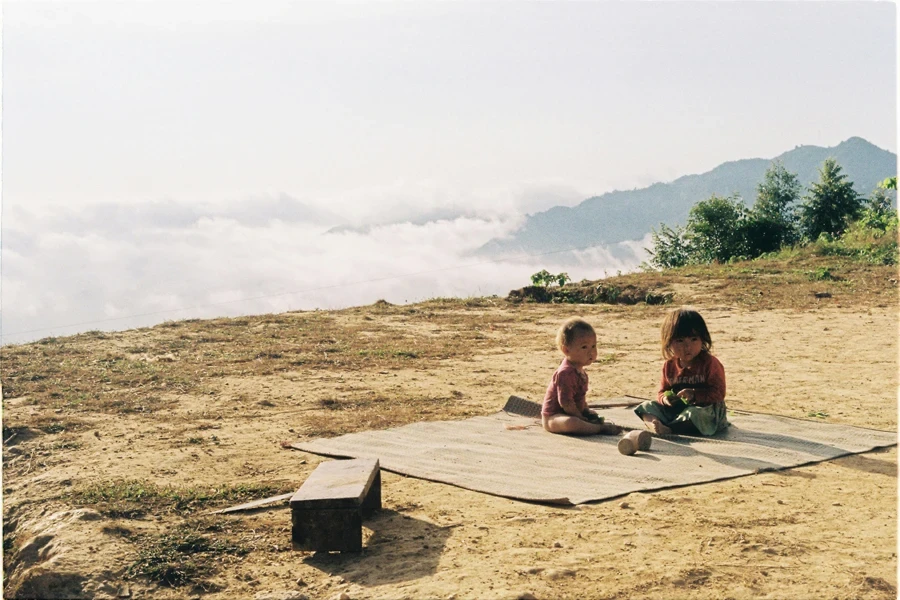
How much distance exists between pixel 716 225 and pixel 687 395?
120ft

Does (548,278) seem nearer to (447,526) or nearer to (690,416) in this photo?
(690,416)

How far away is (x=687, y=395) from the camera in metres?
6.68

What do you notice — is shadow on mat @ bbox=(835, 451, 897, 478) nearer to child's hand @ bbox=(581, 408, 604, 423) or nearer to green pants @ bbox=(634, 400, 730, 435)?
green pants @ bbox=(634, 400, 730, 435)

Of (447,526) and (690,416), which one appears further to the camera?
(690,416)

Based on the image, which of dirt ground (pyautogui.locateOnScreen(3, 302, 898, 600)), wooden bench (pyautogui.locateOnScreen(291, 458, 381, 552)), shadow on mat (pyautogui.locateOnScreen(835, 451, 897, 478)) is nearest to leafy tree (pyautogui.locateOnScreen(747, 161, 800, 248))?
shadow on mat (pyautogui.locateOnScreen(835, 451, 897, 478))

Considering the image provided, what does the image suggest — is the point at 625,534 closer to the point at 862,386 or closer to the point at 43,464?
the point at 43,464

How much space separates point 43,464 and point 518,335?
7.81 m

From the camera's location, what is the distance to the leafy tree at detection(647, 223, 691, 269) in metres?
44.5

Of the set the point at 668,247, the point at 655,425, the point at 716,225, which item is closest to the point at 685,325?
the point at 655,425

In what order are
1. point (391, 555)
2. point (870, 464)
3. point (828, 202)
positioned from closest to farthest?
1. point (391, 555)
2. point (870, 464)
3. point (828, 202)

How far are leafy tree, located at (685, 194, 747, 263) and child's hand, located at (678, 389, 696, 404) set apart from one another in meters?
34.3

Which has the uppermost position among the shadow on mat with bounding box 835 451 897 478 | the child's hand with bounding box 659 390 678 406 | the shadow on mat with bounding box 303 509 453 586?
the child's hand with bounding box 659 390 678 406

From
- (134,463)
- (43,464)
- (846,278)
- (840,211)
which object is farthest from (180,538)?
(840,211)

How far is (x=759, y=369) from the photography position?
31.6ft
